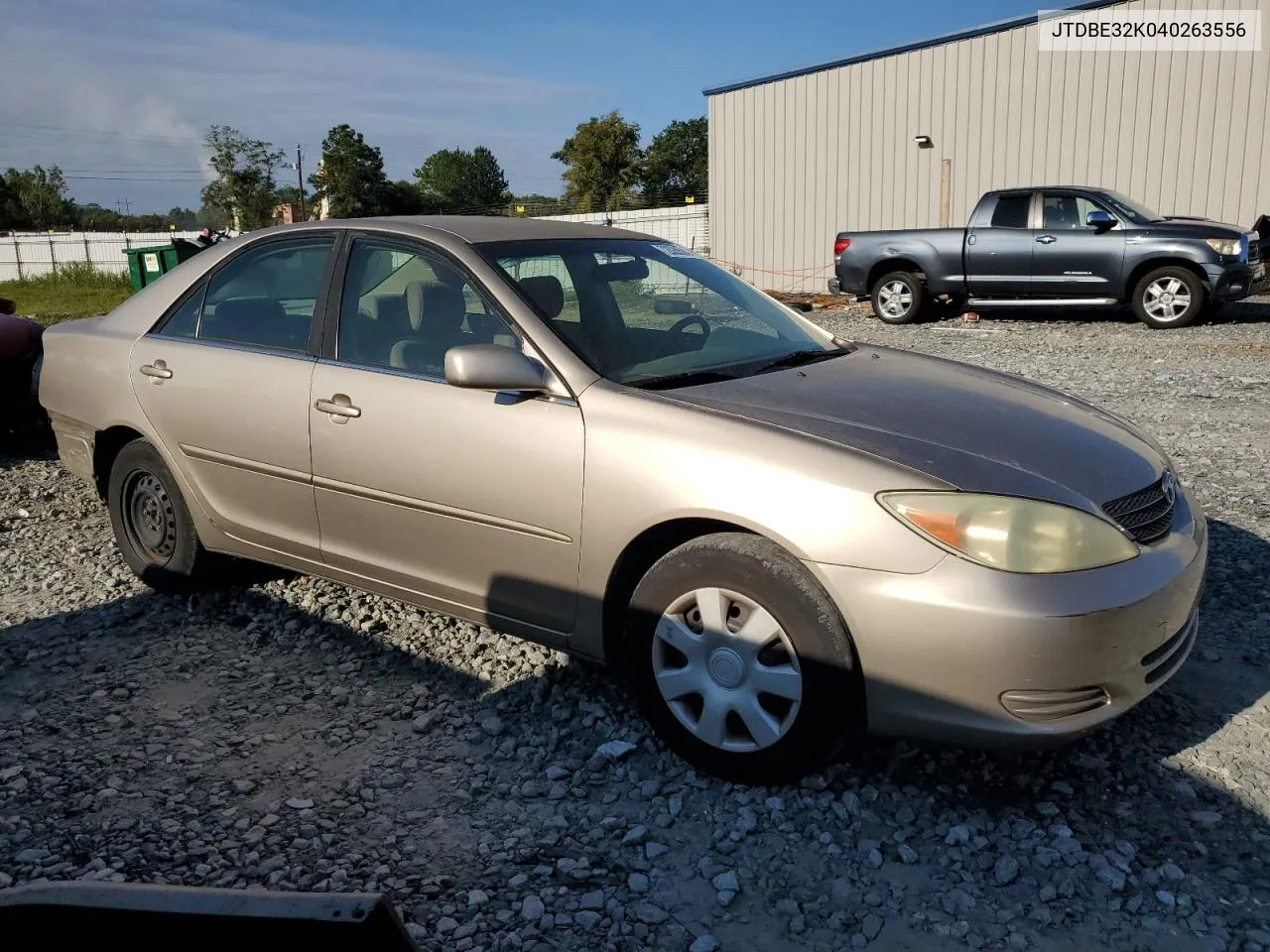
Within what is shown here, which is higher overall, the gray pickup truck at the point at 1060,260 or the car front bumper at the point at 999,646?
the gray pickup truck at the point at 1060,260

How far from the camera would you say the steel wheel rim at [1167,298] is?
13031mm

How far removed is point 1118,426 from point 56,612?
4.31m

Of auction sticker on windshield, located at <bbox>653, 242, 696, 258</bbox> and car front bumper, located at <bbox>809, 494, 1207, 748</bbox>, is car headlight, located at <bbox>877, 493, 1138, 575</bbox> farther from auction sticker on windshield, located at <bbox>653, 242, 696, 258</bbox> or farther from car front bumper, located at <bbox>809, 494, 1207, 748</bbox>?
auction sticker on windshield, located at <bbox>653, 242, 696, 258</bbox>

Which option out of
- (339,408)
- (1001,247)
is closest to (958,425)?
(339,408)

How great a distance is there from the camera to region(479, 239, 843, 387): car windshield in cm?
349

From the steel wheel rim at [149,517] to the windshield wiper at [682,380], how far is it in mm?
2380

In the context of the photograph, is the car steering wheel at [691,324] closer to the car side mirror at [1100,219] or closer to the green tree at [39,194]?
the car side mirror at [1100,219]

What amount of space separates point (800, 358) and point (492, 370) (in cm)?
119

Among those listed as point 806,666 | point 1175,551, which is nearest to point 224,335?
point 806,666

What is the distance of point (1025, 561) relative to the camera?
2660 millimetres

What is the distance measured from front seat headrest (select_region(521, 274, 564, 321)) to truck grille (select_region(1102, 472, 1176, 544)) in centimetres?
183

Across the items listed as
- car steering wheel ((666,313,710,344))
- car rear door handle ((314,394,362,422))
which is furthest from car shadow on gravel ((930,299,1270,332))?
car rear door handle ((314,394,362,422))

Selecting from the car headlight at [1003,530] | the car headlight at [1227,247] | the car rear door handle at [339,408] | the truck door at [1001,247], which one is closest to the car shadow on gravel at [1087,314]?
the truck door at [1001,247]

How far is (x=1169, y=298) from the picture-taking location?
1310cm
